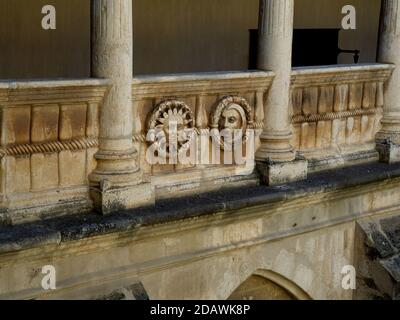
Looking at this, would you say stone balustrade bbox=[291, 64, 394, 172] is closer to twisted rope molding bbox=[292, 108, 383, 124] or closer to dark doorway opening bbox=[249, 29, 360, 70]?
twisted rope molding bbox=[292, 108, 383, 124]

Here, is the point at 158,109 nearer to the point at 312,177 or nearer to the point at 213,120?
the point at 213,120

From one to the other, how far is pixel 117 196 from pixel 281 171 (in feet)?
5.87

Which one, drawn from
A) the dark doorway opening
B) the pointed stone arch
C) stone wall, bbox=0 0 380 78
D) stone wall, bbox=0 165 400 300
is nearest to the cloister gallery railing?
stone wall, bbox=0 165 400 300

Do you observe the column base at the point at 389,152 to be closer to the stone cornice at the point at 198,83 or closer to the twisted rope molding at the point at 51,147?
the stone cornice at the point at 198,83

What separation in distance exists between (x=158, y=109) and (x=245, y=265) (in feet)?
5.47

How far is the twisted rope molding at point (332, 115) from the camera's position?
309 inches

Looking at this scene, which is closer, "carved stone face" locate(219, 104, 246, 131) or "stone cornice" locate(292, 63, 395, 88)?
"carved stone face" locate(219, 104, 246, 131)

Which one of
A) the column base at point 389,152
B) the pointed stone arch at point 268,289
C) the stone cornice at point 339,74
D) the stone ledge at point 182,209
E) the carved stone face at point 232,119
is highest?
the stone cornice at point 339,74

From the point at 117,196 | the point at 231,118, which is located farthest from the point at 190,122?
→ the point at 117,196

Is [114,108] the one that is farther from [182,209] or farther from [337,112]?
[337,112]

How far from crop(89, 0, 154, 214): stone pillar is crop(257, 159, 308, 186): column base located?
1.46 metres

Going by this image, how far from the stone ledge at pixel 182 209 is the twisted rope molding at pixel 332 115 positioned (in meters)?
0.52

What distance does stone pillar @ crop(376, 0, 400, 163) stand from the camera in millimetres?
8508

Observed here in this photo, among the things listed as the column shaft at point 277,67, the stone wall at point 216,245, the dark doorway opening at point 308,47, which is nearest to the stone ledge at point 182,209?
the stone wall at point 216,245
